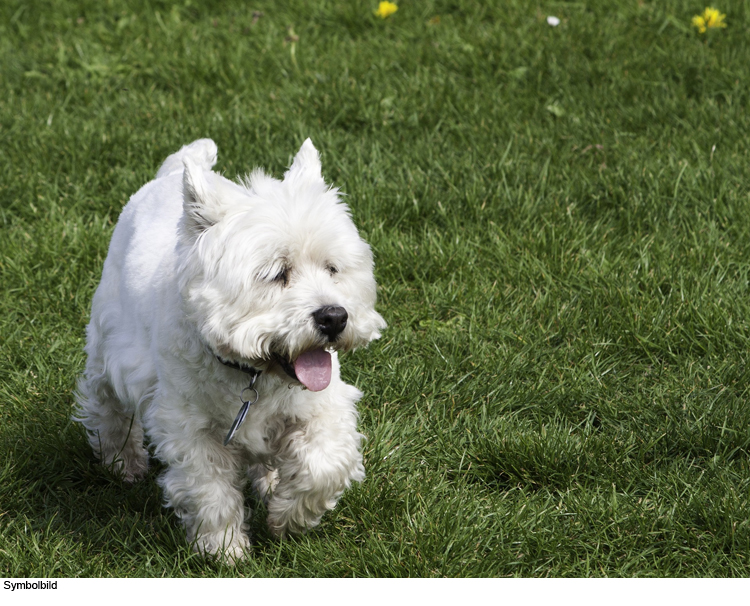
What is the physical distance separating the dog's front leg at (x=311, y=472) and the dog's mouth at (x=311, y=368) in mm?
358

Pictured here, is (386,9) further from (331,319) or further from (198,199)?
(331,319)

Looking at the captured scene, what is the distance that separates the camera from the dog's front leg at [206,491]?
328cm

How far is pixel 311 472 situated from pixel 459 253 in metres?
2.02

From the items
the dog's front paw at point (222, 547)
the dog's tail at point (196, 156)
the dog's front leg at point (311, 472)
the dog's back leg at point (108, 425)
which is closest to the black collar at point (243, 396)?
the dog's front leg at point (311, 472)

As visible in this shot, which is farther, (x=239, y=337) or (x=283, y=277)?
(x=283, y=277)

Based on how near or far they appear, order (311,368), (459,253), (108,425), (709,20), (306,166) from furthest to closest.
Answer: (709,20) < (459,253) < (108,425) < (306,166) < (311,368)

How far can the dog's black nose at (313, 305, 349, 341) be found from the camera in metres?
2.95

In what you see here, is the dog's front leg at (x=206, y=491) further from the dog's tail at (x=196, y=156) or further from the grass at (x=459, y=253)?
the dog's tail at (x=196, y=156)

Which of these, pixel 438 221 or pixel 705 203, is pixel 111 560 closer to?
pixel 438 221

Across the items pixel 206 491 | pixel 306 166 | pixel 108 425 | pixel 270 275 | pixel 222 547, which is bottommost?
pixel 108 425

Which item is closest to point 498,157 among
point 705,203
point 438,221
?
point 438,221

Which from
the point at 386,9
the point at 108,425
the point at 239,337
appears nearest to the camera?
the point at 239,337

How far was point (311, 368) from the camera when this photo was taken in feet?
9.99

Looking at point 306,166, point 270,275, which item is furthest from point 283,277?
point 306,166
